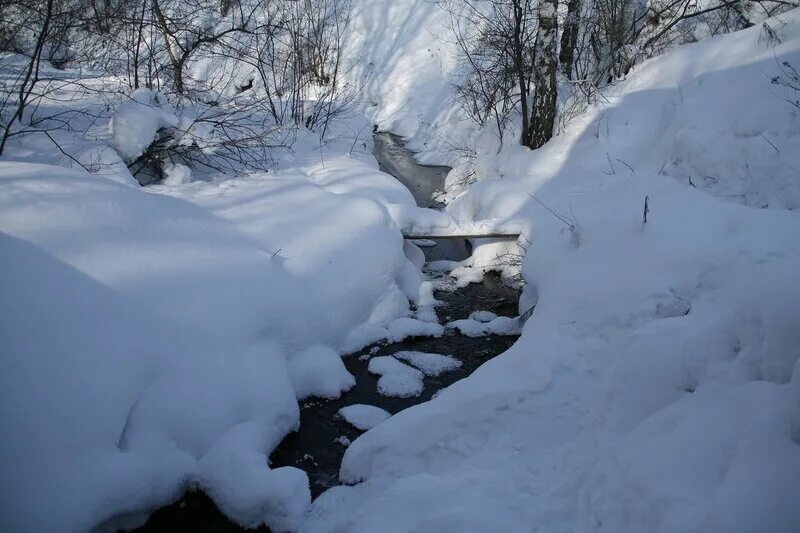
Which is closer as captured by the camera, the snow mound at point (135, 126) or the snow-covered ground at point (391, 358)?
the snow-covered ground at point (391, 358)

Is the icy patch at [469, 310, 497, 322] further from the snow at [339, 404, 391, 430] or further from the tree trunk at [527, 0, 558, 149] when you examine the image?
the tree trunk at [527, 0, 558, 149]

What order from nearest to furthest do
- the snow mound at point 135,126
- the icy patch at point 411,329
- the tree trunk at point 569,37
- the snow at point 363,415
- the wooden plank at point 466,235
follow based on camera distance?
the snow at point 363,415 → the icy patch at point 411,329 → the wooden plank at point 466,235 → the snow mound at point 135,126 → the tree trunk at point 569,37

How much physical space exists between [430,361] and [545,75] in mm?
5568

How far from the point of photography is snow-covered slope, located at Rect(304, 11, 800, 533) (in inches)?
65.7

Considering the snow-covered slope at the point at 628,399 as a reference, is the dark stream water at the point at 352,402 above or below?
below

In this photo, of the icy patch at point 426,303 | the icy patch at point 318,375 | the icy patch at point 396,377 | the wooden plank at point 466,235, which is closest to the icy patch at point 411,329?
the icy patch at point 426,303

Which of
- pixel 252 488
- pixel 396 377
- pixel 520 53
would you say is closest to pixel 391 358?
pixel 396 377

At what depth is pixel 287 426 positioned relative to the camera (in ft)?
10.8

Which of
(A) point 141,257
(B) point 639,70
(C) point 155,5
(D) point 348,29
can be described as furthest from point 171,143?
(D) point 348,29

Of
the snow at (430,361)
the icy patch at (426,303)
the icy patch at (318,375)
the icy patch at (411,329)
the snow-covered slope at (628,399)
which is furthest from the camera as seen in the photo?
the icy patch at (426,303)

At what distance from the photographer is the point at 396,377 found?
389 cm

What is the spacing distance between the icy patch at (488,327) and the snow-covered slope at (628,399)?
0.85ft

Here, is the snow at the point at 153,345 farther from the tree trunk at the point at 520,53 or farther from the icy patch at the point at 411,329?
the tree trunk at the point at 520,53

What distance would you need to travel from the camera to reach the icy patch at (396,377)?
12.3 ft
